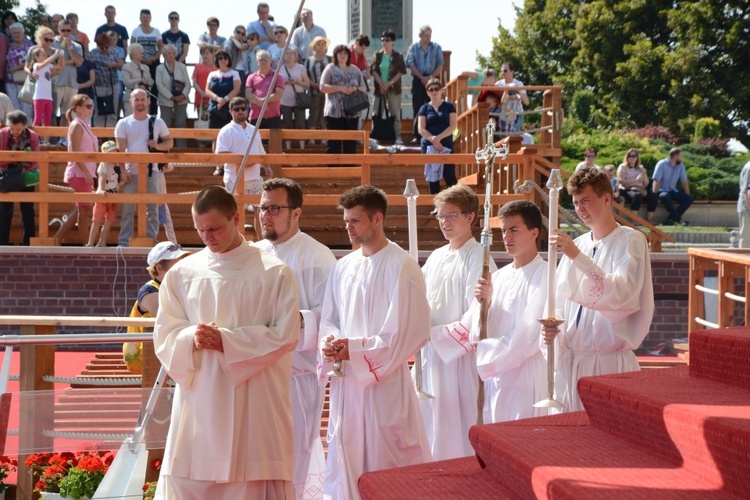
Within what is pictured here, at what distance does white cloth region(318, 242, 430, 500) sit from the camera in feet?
19.2

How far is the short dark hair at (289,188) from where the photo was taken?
20.6 feet

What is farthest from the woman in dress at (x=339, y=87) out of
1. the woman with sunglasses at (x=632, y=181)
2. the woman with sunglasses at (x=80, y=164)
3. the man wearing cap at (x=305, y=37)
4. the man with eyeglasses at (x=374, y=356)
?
the man with eyeglasses at (x=374, y=356)

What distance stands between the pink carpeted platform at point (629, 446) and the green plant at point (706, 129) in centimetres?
2982

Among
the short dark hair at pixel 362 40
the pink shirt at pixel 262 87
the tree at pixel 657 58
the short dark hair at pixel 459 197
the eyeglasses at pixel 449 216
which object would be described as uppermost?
the tree at pixel 657 58

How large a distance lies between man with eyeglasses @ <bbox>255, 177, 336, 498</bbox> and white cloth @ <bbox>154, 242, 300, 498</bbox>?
1052 millimetres

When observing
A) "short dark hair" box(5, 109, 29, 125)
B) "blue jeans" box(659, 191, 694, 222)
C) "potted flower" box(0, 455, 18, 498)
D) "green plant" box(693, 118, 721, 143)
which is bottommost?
"potted flower" box(0, 455, 18, 498)

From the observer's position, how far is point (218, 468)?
5.09 metres

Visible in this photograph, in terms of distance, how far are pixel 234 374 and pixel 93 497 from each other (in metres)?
1.38

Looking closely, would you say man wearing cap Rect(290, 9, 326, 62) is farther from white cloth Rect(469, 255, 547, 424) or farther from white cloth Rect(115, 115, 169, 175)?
white cloth Rect(469, 255, 547, 424)

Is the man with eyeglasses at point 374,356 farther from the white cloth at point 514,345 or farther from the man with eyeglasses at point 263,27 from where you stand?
the man with eyeglasses at point 263,27

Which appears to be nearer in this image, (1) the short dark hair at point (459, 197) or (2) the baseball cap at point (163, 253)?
(1) the short dark hair at point (459, 197)

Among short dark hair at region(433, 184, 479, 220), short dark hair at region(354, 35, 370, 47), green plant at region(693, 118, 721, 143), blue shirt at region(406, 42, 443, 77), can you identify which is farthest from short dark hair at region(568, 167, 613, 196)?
green plant at region(693, 118, 721, 143)

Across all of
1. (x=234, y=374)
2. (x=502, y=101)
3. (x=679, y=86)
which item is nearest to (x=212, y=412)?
(x=234, y=374)

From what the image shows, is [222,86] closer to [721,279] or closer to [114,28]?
[114,28]
